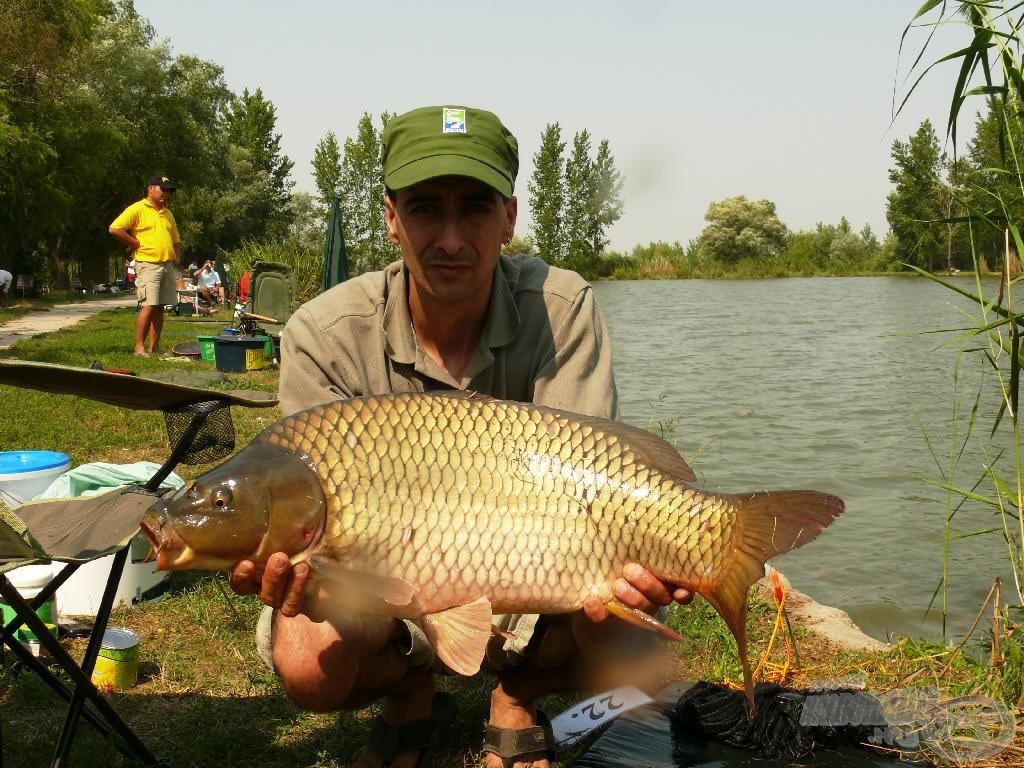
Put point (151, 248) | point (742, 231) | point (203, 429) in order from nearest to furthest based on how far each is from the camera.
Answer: point (203, 429)
point (151, 248)
point (742, 231)

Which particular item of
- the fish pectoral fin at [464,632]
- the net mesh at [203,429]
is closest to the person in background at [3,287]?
the net mesh at [203,429]

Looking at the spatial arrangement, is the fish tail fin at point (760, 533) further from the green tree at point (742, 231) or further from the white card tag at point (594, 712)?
the green tree at point (742, 231)

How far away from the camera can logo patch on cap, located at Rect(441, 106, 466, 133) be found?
1967 millimetres

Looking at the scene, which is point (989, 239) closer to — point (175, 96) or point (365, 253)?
point (175, 96)

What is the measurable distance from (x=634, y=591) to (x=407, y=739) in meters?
0.62

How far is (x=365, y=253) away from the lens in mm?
36438

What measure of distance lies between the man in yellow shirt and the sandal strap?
6.93 metres

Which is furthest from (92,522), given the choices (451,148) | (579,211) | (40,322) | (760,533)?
(579,211)

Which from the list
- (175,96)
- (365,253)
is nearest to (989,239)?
(175,96)

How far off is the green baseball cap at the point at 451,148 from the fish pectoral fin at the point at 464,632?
2.64 ft

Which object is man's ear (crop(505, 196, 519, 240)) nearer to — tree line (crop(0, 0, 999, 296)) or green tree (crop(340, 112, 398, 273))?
tree line (crop(0, 0, 999, 296))

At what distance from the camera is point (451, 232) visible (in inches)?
77.0

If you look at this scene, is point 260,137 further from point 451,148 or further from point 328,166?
point 451,148

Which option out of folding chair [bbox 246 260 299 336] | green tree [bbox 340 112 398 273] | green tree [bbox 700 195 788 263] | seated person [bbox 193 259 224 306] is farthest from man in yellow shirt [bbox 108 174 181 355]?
green tree [bbox 700 195 788 263]
